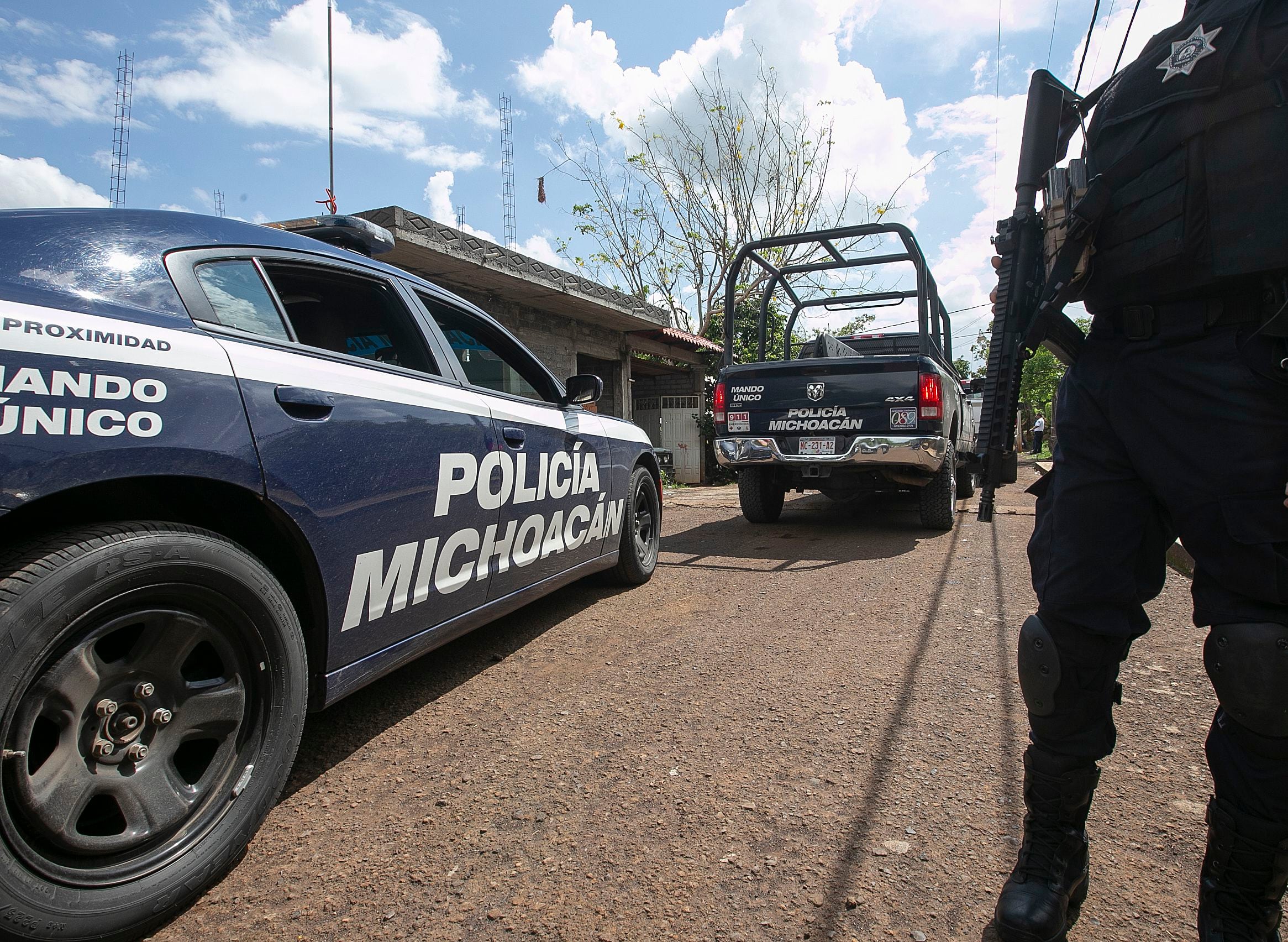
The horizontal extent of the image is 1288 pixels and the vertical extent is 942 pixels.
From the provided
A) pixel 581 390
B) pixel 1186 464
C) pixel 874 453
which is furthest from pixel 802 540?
pixel 1186 464

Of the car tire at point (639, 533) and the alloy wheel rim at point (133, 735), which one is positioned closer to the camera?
the alloy wheel rim at point (133, 735)

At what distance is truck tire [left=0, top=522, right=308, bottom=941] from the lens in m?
1.27

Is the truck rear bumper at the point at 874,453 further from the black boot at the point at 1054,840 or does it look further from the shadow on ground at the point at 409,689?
the black boot at the point at 1054,840

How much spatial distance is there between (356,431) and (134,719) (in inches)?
33.6

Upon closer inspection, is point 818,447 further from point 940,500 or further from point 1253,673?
point 1253,673

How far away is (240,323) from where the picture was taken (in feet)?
6.08

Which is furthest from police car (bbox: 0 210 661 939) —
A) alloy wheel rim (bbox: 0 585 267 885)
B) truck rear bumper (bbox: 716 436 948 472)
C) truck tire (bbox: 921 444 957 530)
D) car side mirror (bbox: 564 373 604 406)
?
truck tire (bbox: 921 444 957 530)

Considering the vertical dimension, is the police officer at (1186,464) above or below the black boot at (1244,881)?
above

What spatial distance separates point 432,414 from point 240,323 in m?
0.64

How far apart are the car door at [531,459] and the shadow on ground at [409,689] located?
1.24ft

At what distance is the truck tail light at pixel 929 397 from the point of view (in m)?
5.39

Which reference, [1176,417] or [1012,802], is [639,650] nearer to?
[1012,802]

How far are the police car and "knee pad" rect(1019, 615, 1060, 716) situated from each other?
5.40 feet

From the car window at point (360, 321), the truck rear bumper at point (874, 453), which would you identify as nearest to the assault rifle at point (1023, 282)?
the car window at point (360, 321)
